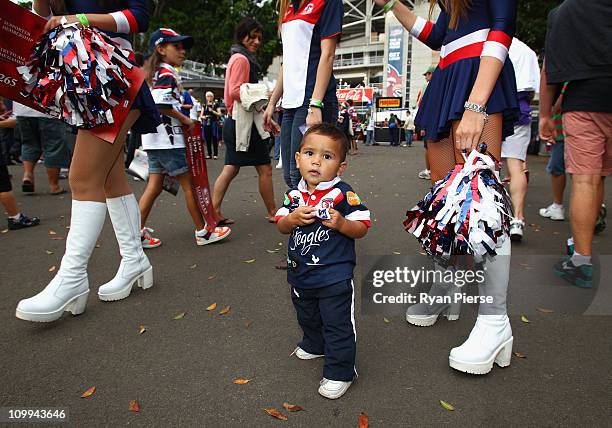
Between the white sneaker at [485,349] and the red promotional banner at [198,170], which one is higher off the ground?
the red promotional banner at [198,170]

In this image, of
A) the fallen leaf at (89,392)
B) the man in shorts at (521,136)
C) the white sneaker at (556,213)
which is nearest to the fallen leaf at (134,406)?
the fallen leaf at (89,392)

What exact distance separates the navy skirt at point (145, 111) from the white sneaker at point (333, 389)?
1.84 metres

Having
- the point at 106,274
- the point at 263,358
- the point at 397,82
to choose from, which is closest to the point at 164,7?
the point at 106,274

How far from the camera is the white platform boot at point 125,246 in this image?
8.88 ft

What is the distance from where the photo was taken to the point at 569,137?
2.85 m

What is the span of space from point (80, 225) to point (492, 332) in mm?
2147

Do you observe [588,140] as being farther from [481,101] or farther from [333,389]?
[333,389]

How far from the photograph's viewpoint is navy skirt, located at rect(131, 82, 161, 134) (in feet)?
8.29

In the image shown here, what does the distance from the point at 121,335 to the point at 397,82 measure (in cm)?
5592

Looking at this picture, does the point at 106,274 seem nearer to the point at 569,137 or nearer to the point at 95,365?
the point at 95,365

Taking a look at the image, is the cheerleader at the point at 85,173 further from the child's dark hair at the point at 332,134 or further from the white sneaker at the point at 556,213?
→ the white sneaker at the point at 556,213

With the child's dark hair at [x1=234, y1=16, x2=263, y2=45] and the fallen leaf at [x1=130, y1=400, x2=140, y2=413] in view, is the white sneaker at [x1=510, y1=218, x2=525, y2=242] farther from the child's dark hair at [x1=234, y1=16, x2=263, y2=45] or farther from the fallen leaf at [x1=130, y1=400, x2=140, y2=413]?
the fallen leaf at [x1=130, y1=400, x2=140, y2=413]

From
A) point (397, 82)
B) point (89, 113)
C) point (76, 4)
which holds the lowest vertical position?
point (89, 113)

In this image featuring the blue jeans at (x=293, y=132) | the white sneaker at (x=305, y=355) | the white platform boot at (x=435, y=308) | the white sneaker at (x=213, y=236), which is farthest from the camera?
the white sneaker at (x=213, y=236)
